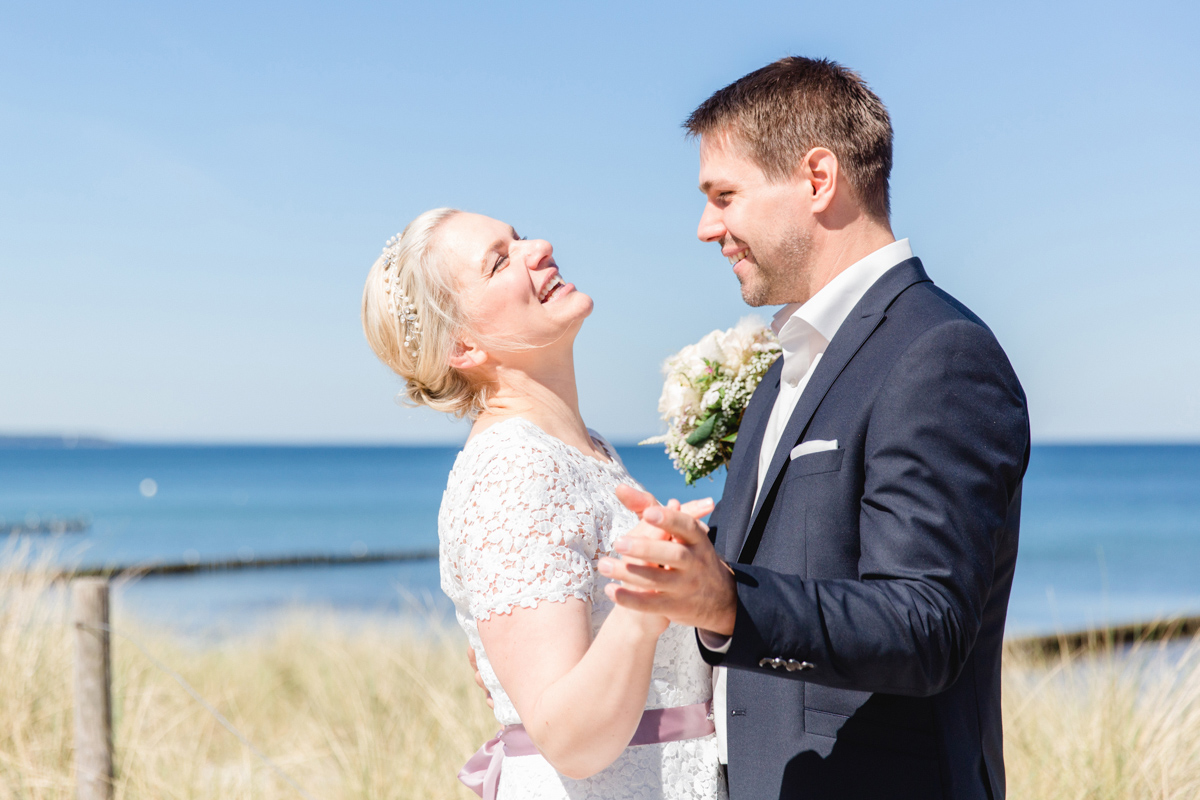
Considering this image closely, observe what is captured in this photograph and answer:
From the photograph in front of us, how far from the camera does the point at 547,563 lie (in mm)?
2127

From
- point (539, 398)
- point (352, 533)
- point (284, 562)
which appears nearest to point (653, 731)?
point (539, 398)

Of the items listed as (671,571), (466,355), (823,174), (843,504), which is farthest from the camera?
(466,355)

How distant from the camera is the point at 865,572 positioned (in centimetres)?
180

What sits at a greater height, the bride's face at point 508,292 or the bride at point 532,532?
the bride's face at point 508,292

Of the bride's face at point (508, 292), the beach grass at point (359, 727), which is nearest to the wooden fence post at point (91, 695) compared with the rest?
the beach grass at point (359, 727)

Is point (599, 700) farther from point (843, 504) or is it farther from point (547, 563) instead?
point (843, 504)

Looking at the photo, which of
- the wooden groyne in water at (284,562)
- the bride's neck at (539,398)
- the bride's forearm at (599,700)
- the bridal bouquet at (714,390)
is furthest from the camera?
the wooden groyne in water at (284,562)

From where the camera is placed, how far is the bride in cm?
195

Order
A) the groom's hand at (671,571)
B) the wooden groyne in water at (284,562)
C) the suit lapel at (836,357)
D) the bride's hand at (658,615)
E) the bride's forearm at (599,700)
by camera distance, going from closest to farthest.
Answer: the groom's hand at (671,571) < the bride's hand at (658,615) < the bride's forearm at (599,700) < the suit lapel at (836,357) < the wooden groyne in water at (284,562)

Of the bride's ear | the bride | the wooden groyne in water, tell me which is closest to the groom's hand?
the bride

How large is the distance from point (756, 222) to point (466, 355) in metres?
0.94

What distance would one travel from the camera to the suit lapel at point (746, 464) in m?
2.46

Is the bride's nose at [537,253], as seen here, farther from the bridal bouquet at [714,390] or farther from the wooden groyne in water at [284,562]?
the wooden groyne in water at [284,562]

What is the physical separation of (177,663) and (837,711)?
8.06 metres
